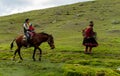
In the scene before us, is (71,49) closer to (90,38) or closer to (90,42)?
(90,42)

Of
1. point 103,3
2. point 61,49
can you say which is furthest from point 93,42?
point 103,3

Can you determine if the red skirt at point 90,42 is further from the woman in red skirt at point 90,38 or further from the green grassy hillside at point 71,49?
the green grassy hillside at point 71,49

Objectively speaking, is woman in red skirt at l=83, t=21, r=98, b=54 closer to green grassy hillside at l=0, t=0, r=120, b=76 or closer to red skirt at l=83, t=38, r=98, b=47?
red skirt at l=83, t=38, r=98, b=47

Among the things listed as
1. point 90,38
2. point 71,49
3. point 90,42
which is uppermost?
point 90,38

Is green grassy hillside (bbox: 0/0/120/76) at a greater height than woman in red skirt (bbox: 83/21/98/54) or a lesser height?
lesser

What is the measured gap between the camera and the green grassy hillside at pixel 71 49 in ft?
93.7

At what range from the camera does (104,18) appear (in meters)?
85.2

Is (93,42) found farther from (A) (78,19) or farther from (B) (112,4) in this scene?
(B) (112,4)

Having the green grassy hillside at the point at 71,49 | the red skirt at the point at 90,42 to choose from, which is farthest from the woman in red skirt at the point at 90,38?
the green grassy hillside at the point at 71,49

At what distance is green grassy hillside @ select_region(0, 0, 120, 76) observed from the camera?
1124 inches

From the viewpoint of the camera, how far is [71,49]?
142 ft

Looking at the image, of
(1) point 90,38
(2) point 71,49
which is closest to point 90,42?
(1) point 90,38

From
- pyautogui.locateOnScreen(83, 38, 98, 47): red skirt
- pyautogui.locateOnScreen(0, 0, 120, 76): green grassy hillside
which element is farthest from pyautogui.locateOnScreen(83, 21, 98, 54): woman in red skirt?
pyautogui.locateOnScreen(0, 0, 120, 76): green grassy hillside

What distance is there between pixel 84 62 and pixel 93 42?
656 centimetres
